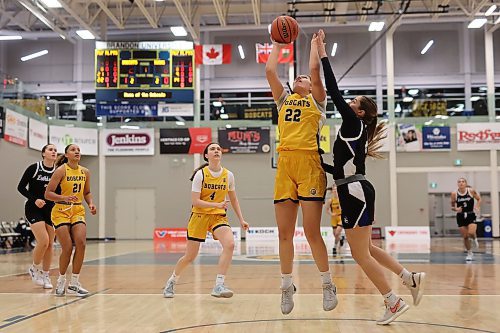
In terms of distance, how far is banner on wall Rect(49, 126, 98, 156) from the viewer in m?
21.6

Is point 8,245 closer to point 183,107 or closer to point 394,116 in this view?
point 183,107

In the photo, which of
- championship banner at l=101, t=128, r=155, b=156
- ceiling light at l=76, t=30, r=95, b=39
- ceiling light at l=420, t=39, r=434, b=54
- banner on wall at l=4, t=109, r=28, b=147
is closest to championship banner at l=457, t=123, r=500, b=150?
ceiling light at l=420, t=39, r=434, b=54

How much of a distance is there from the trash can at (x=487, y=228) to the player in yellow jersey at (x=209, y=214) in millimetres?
18812

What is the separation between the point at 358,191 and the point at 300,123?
0.66m

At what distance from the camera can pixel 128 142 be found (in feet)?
76.6

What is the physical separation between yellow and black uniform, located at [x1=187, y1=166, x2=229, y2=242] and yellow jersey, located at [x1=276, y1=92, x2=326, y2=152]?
1.67m

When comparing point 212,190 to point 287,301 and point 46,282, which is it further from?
point 46,282

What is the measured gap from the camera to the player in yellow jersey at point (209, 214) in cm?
587

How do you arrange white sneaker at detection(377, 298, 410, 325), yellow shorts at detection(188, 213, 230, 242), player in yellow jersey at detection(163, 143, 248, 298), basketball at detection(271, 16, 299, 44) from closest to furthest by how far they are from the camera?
white sneaker at detection(377, 298, 410, 325)
basketball at detection(271, 16, 299, 44)
player in yellow jersey at detection(163, 143, 248, 298)
yellow shorts at detection(188, 213, 230, 242)

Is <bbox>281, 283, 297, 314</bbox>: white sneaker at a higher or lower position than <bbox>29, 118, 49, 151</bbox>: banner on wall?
lower

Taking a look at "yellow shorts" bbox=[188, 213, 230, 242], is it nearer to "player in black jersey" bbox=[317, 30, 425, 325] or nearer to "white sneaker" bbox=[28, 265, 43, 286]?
"player in black jersey" bbox=[317, 30, 425, 325]

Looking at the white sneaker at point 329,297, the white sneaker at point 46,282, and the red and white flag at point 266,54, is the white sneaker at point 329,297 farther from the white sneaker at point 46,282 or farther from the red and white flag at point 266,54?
the red and white flag at point 266,54

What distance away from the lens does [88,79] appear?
2828 cm

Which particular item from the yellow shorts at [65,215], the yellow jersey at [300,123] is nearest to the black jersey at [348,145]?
the yellow jersey at [300,123]
